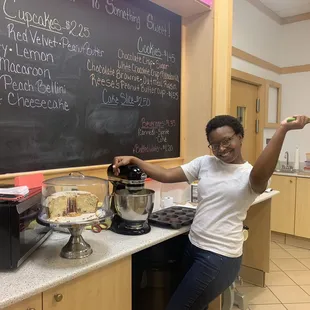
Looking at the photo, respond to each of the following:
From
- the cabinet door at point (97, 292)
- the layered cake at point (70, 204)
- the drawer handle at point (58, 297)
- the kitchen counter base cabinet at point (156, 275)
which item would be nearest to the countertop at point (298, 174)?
the kitchen counter base cabinet at point (156, 275)

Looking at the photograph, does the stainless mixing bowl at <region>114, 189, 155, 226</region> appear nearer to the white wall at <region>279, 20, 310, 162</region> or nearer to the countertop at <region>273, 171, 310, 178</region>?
the countertop at <region>273, 171, 310, 178</region>

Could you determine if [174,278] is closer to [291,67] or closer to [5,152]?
[5,152]

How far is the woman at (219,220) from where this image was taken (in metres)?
1.55

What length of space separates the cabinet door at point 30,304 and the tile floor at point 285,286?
1.98 metres

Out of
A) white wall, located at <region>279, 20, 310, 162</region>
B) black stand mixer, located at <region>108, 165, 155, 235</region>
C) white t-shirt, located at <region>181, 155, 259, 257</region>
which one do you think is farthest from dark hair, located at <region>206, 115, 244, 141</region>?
white wall, located at <region>279, 20, 310, 162</region>

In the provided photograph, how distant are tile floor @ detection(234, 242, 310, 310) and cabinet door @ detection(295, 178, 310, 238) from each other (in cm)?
26

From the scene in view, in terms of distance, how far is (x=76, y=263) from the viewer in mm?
1328

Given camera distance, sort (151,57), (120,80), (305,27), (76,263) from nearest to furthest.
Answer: (76,263) → (120,80) → (151,57) → (305,27)

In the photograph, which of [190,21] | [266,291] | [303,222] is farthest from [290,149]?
[190,21]

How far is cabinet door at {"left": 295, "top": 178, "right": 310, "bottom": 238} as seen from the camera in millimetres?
3748

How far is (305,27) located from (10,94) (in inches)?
163

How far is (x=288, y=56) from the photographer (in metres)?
4.49

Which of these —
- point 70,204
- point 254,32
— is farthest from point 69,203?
point 254,32

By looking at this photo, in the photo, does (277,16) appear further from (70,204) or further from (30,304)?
(30,304)
